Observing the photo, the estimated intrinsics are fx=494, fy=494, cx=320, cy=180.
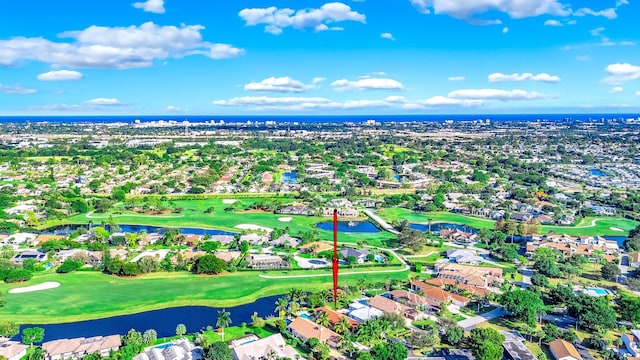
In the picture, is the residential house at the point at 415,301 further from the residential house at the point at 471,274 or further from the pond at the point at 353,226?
the pond at the point at 353,226

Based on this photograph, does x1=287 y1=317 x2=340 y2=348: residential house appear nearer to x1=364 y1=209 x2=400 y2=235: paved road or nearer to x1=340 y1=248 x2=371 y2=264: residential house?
x1=340 y1=248 x2=371 y2=264: residential house

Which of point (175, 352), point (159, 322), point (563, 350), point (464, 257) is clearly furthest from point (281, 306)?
point (464, 257)

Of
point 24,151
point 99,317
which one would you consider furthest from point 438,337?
point 24,151

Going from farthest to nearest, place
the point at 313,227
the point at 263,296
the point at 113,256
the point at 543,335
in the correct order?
the point at 313,227 → the point at 113,256 → the point at 263,296 → the point at 543,335

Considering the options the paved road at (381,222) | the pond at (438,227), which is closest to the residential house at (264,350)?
the paved road at (381,222)

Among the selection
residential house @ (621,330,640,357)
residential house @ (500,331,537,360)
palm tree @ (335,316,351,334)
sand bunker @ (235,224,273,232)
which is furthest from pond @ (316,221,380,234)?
residential house @ (621,330,640,357)

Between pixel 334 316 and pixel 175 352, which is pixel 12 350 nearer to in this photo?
pixel 175 352

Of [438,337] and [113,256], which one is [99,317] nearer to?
[113,256]
